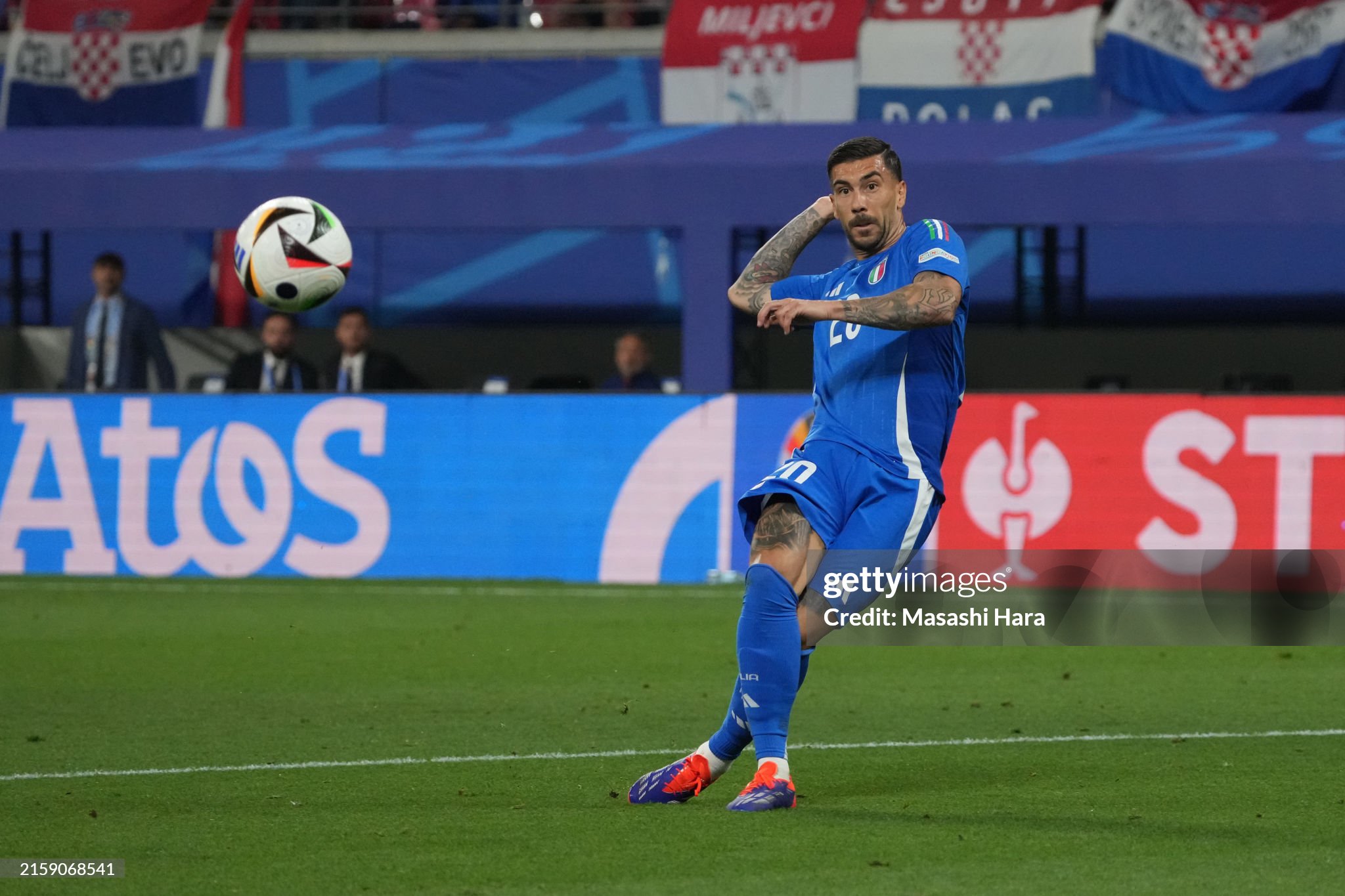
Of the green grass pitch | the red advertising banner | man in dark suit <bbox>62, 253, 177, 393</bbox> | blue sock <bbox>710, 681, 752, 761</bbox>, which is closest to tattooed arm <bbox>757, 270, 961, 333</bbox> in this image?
blue sock <bbox>710, 681, 752, 761</bbox>

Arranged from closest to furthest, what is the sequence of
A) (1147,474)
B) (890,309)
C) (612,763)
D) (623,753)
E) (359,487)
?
(890,309), (612,763), (623,753), (1147,474), (359,487)

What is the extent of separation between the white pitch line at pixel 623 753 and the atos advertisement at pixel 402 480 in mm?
5750

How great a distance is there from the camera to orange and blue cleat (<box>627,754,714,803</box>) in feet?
17.1

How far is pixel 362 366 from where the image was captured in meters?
13.8

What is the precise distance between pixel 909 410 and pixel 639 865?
1648 millimetres

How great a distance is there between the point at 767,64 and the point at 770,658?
12.3 metres

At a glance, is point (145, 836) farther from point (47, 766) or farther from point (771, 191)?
point (771, 191)

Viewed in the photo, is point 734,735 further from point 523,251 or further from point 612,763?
point 523,251

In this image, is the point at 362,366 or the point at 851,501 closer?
the point at 851,501

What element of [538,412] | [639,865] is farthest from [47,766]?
[538,412]

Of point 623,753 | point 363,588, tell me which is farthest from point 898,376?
point 363,588

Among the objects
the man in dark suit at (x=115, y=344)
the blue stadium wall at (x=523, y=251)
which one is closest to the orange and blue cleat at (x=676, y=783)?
the man in dark suit at (x=115, y=344)

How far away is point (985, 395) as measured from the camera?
487 inches

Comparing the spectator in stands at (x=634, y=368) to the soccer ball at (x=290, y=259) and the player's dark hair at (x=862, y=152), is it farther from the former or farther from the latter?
the player's dark hair at (x=862, y=152)
